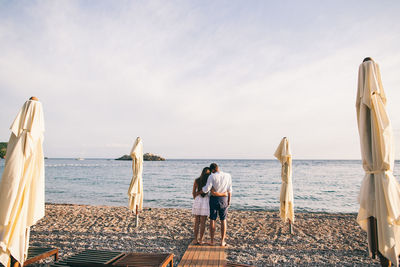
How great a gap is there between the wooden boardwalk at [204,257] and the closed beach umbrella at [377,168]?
243 cm

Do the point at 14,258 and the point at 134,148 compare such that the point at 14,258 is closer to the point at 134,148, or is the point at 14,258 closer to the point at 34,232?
the point at 134,148

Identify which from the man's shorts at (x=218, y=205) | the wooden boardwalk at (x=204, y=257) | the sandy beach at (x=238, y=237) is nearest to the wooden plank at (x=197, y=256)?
the wooden boardwalk at (x=204, y=257)

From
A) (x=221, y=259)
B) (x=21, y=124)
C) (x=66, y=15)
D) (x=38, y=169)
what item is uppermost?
(x=66, y=15)

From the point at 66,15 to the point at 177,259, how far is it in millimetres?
8244

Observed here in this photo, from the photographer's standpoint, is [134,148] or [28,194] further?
[134,148]

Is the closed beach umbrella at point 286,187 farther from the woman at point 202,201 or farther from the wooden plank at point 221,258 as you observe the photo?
the wooden plank at point 221,258

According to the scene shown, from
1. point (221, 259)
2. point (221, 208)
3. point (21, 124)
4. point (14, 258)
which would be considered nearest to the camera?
point (14, 258)

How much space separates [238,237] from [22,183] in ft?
19.0

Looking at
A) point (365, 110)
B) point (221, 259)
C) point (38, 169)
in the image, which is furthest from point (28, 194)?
point (365, 110)

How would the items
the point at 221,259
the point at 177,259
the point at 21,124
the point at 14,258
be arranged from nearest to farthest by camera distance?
the point at 14,258 → the point at 21,124 → the point at 221,259 → the point at 177,259

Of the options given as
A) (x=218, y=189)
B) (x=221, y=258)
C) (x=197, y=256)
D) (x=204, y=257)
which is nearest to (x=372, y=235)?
(x=221, y=258)

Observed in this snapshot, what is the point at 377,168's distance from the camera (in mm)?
3146

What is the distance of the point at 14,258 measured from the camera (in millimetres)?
3346

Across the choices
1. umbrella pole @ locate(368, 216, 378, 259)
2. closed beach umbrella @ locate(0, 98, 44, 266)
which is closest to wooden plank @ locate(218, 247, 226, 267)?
umbrella pole @ locate(368, 216, 378, 259)
